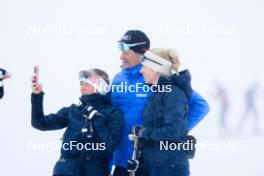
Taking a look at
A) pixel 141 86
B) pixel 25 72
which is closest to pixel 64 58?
pixel 25 72

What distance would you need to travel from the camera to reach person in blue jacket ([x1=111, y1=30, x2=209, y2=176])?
4559mm

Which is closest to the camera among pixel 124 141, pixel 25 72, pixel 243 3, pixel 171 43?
pixel 124 141

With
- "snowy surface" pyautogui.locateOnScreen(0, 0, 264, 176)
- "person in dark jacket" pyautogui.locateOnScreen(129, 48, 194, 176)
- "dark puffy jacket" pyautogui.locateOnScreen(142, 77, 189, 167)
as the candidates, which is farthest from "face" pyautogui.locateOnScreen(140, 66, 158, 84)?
"snowy surface" pyautogui.locateOnScreen(0, 0, 264, 176)

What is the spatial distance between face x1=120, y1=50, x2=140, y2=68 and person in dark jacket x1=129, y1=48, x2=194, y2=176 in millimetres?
365

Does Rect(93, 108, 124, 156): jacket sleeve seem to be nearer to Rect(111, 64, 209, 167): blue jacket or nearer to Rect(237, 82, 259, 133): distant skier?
Rect(111, 64, 209, 167): blue jacket

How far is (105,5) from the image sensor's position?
70.8 feet

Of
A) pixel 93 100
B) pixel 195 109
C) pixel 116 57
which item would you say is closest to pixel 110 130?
pixel 93 100

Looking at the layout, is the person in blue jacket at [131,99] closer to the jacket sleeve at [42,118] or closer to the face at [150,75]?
the face at [150,75]

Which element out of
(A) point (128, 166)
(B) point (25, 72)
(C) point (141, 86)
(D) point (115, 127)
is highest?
(B) point (25, 72)

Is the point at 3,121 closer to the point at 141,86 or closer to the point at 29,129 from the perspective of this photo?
the point at 29,129

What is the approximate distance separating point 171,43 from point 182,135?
46.3 ft

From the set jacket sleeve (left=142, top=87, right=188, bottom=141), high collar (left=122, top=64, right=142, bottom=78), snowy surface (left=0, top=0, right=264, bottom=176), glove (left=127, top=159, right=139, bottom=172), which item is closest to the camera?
jacket sleeve (left=142, top=87, right=188, bottom=141)

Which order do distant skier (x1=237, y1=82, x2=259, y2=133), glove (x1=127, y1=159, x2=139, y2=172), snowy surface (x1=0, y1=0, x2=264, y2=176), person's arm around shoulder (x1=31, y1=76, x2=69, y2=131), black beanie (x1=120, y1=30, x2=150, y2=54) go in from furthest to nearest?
distant skier (x1=237, y1=82, x2=259, y2=133) < snowy surface (x1=0, y1=0, x2=264, y2=176) < black beanie (x1=120, y1=30, x2=150, y2=54) < person's arm around shoulder (x1=31, y1=76, x2=69, y2=131) < glove (x1=127, y1=159, x2=139, y2=172)

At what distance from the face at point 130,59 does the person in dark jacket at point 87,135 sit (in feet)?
1.18
